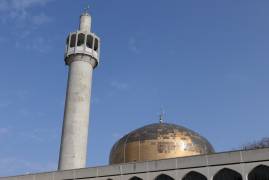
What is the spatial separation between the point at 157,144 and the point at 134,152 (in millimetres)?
1462

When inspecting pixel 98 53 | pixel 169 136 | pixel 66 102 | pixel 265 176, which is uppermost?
pixel 98 53

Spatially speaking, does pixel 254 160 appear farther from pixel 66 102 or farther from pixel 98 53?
pixel 98 53

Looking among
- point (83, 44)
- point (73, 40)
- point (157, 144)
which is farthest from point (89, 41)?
point (157, 144)

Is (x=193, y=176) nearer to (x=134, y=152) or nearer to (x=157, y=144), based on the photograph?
(x=157, y=144)

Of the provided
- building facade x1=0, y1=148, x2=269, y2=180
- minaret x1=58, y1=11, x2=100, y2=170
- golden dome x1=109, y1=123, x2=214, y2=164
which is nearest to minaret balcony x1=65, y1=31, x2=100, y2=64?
minaret x1=58, y1=11, x2=100, y2=170

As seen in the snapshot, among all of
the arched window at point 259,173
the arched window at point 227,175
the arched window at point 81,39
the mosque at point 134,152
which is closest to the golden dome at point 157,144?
the mosque at point 134,152

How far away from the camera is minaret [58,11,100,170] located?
1070 inches

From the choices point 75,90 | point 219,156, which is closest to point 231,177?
point 219,156

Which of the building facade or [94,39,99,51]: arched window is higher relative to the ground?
[94,39,99,51]: arched window

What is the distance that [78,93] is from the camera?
2906 centimetres

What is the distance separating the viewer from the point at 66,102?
29.1 metres

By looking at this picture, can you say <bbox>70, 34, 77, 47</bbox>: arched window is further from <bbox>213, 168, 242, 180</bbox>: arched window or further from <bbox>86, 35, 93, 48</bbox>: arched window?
<bbox>213, 168, 242, 180</bbox>: arched window

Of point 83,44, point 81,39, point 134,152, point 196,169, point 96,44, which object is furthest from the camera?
point 96,44

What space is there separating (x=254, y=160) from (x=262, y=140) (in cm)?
2380
